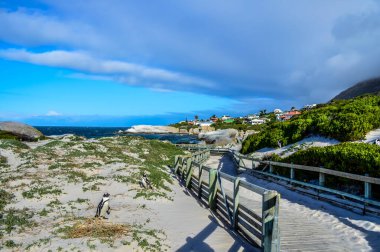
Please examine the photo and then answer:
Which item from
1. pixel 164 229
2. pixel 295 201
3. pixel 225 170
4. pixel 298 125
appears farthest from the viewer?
pixel 225 170

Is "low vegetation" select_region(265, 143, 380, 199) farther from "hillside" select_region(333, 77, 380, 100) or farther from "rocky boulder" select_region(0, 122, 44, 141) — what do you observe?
"hillside" select_region(333, 77, 380, 100)

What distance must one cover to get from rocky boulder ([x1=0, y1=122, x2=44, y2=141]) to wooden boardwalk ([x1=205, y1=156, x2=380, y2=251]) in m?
41.2

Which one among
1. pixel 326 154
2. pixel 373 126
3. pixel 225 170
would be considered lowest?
pixel 225 170

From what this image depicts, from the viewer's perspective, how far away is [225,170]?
2812 centimetres

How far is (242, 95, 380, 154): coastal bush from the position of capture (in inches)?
822

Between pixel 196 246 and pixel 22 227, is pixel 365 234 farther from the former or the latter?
pixel 22 227

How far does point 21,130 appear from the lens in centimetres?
4719

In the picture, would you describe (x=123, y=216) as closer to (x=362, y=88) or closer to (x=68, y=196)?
(x=68, y=196)

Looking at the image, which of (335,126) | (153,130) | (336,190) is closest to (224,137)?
(335,126)

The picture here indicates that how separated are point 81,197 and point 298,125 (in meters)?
16.9

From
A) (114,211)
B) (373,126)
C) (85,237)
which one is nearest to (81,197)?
(114,211)

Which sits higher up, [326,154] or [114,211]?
[326,154]

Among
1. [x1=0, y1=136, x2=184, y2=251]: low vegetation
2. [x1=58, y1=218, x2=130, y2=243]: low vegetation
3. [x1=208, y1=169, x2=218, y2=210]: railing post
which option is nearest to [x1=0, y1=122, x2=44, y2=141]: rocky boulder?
[x1=0, y1=136, x2=184, y2=251]: low vegetation

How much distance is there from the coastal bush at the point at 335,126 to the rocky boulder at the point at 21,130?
32.6 metres
